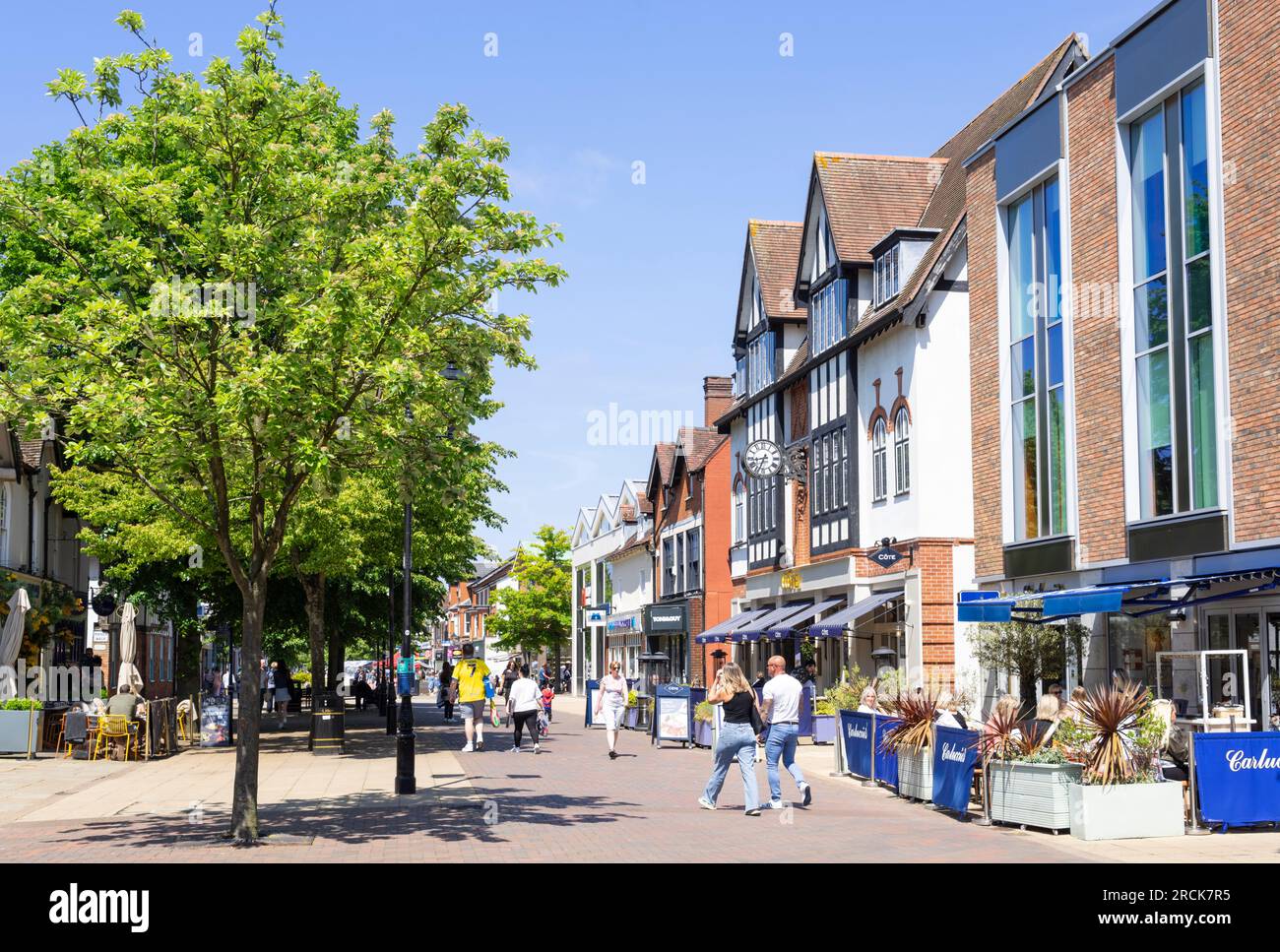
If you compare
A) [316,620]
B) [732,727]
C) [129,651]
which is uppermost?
[316,620]

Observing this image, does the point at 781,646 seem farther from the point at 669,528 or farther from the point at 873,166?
the point at 669,528

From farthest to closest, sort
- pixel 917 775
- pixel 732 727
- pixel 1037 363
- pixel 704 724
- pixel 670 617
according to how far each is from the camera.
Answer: pixel 670 617
pixel 704 724
pixel 1037 363
pixel 917 775
pixel 732 727

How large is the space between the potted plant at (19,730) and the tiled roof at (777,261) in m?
22.0

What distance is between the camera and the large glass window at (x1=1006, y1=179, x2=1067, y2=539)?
23125mm

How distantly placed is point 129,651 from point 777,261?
21408 mm

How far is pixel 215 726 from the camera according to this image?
28.2 metres

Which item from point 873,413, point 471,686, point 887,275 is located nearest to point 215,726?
point 471,686

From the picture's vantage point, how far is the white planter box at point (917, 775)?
1675 centimetres

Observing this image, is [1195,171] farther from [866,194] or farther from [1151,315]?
[866,194]

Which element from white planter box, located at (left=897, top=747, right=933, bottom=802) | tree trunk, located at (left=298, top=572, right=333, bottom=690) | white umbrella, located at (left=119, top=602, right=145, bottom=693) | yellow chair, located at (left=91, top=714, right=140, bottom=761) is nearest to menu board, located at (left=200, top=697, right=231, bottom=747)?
white umbrella, located at (left=119, top=602, right=145, bottom=693)

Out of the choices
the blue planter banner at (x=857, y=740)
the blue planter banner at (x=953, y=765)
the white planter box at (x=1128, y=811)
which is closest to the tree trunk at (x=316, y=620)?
the blue planter banner at (x=857, y=740)

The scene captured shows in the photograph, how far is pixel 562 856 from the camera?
1217 centimetres

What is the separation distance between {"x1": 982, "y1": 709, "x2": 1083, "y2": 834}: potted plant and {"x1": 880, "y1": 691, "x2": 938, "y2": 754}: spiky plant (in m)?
1.81

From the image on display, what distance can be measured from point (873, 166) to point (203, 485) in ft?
82.1
